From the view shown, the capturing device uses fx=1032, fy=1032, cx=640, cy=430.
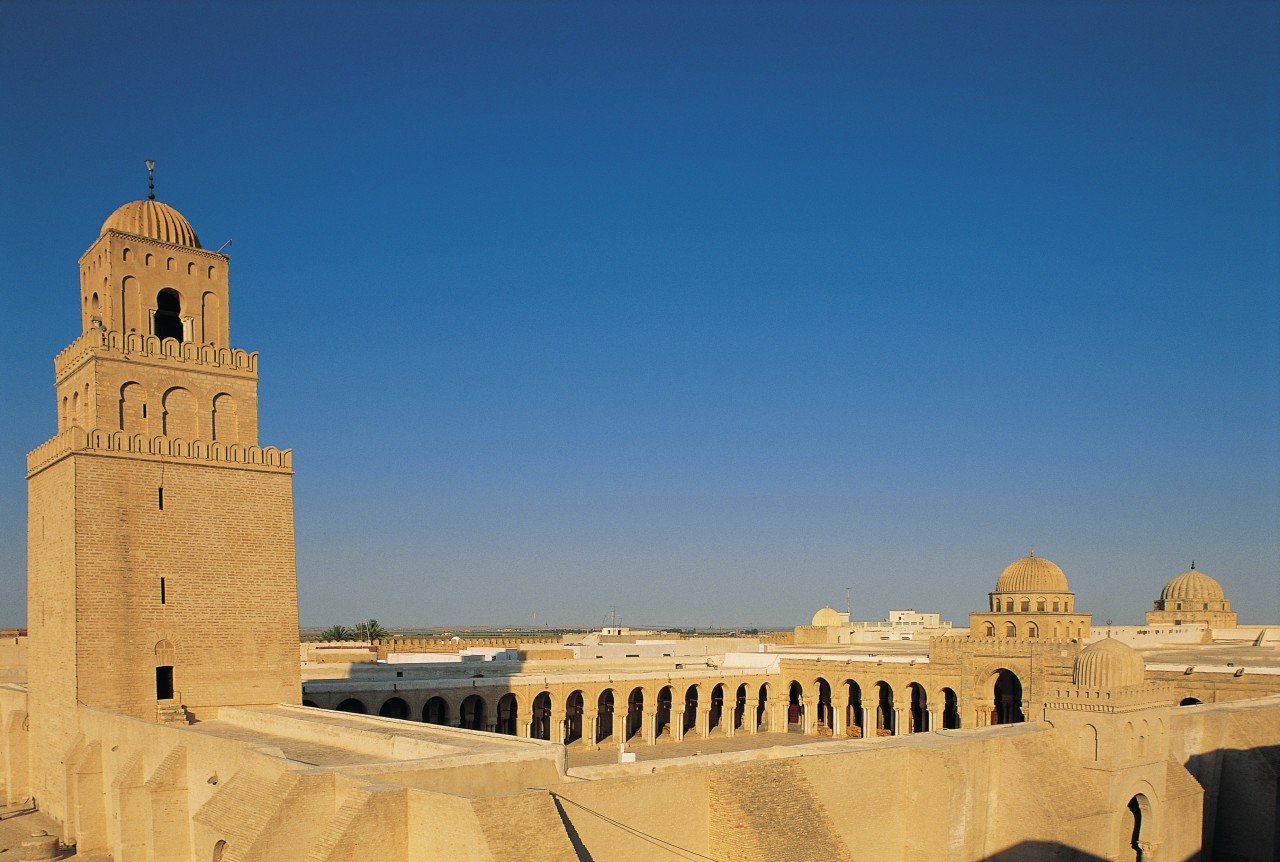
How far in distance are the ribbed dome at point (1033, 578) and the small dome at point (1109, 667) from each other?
23.2 m

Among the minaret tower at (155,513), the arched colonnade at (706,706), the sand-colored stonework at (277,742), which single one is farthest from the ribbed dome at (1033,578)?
the minaret tower at (155,513)

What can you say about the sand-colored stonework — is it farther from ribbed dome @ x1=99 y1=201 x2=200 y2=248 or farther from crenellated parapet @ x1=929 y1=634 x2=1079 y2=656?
crenellated parapet @ x1=929 y1=634 x2=1079 y2=656

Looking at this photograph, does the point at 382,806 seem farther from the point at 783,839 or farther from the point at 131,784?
the point at 131,784

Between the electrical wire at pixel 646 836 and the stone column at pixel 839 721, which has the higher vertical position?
the electrical wire at pixel 646 836

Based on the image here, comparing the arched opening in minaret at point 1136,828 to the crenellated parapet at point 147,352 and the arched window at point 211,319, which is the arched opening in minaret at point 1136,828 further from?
the arched window at point 211,319

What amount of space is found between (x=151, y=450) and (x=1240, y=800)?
27057 millimetres

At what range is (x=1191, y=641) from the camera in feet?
162

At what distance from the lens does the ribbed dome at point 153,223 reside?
2386 cm

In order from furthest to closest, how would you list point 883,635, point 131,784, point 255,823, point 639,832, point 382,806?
point 883,635 < point 131,784 < point 639,832 < point 255,823 < point 382,806

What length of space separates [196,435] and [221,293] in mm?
3654

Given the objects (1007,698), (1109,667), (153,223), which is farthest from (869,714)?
(153,223)

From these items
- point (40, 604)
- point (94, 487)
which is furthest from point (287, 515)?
point (40, 604)

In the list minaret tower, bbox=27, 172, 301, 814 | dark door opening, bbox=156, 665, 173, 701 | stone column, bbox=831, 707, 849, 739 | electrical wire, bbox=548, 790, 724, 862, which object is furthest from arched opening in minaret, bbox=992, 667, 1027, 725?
dark door opening, bbox=156, 665, 173, 701

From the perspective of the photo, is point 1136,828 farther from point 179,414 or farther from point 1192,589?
point 1192,589
